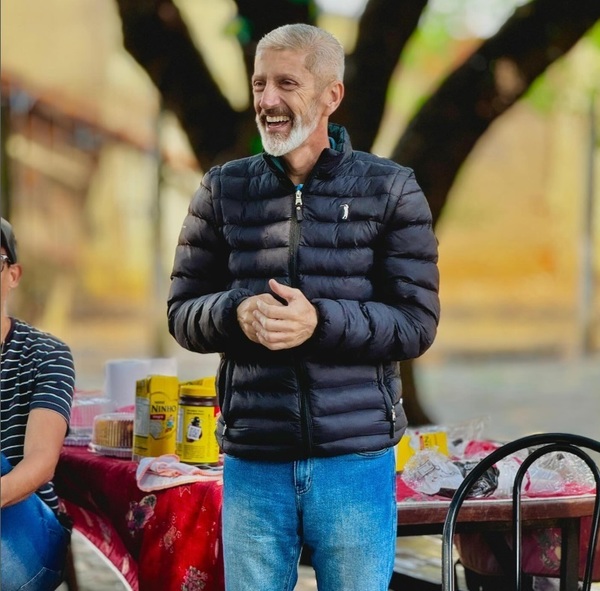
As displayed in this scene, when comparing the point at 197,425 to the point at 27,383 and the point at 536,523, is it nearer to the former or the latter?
the point at 27,383

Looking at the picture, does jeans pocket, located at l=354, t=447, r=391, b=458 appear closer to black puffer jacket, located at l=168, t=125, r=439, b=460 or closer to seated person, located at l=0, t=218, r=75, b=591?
black puffer jacket, located at l=168, t=125, r=439, b=460

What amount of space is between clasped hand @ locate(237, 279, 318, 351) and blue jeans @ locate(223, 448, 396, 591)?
0.94ft

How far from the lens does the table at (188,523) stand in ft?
10.8

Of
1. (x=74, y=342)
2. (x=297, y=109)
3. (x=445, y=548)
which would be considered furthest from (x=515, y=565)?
(x=74, y=342)

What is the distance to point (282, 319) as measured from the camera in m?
2.55

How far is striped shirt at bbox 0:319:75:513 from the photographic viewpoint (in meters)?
3.45

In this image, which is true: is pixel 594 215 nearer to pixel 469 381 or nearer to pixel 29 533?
pixel 469 381

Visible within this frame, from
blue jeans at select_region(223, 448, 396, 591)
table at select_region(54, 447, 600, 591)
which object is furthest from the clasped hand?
table at select_region(54, 447, 600, 591)

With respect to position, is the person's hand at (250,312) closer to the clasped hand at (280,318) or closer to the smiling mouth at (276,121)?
the clasped hand at (280,318)

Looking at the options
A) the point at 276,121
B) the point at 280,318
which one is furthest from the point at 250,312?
the point at 276,121

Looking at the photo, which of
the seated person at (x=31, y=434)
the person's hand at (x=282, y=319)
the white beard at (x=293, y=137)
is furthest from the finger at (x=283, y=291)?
the seated person at (x=31, y=434)

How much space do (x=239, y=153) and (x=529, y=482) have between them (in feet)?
11.7

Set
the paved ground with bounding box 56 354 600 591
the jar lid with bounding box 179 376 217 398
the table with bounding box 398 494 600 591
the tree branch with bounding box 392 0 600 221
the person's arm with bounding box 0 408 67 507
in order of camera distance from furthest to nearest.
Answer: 1. the paved ground with bounding box 56 354 600 591
2. the tree branch with bounding box 392 0 600 221
3. the jar lid with bounding box 179 376 217 398
4. the table with bounding box 398 494 600 591
5. the person's arm with bounding box 0 408 67 507

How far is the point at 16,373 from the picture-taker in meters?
3.48
